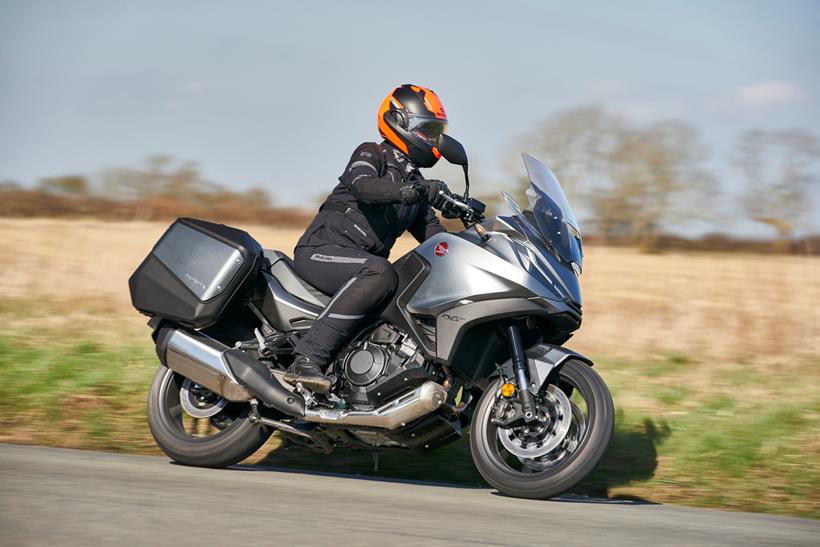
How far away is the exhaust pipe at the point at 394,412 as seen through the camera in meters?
5.50

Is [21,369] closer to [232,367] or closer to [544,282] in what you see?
[232,367]

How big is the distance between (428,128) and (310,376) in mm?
1533

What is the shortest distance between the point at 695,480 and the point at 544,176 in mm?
2068

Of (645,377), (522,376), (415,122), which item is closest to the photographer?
(522,376)

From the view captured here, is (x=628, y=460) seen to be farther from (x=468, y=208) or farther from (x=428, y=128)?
(x=428, y=128)

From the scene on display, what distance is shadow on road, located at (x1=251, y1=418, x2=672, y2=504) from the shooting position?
638 centimetres

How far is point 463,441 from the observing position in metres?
7.00

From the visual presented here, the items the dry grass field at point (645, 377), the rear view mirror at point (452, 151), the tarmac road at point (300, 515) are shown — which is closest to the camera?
the tarmac road at point (300, 515)

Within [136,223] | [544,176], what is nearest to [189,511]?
[544,176]

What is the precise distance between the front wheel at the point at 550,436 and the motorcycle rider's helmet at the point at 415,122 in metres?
1.41

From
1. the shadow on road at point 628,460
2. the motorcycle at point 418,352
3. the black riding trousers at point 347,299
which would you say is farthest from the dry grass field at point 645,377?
the black riding trousers at point 347,299

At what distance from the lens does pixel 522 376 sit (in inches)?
211

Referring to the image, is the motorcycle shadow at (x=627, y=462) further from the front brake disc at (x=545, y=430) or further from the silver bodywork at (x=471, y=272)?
the silver bodywork at (x=471, y=272)

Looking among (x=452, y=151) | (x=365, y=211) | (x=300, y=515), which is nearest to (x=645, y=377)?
(x=365, y=211)
